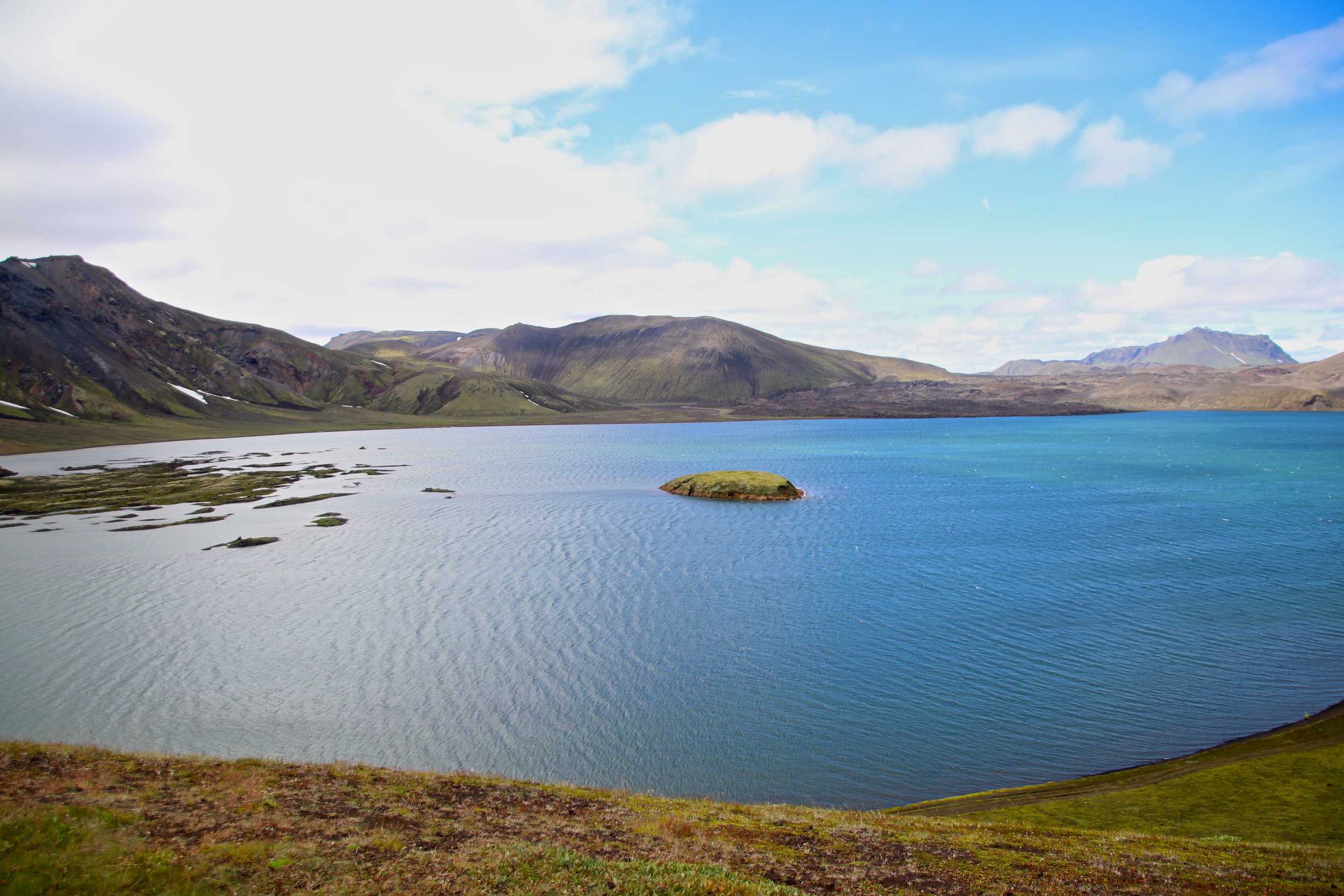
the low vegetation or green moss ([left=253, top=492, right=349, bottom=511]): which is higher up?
the low vegetation

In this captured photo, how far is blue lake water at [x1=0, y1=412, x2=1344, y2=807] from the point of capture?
1067 inches

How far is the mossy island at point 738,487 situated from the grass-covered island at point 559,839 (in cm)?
6896

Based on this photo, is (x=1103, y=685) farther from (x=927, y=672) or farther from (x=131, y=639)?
(x=131, y=639)

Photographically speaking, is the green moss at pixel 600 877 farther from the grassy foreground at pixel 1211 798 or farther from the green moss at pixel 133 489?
the green moss at pixel 133 489

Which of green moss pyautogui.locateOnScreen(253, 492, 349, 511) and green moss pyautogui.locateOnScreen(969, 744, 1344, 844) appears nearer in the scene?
green moss pyautogui.locateOnScreen(969, 744, 1344, 844)

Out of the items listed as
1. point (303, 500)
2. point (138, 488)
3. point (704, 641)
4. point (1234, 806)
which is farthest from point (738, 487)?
point (138, 488)

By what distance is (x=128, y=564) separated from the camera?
184ft

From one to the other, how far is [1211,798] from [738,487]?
72565mm

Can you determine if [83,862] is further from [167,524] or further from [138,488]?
[138,488]

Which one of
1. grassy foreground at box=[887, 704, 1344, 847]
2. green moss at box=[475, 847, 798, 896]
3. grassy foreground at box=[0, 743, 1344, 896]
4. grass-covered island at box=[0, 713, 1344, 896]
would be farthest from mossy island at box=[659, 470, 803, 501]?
green moss at box=[475, 847, 798, 896]

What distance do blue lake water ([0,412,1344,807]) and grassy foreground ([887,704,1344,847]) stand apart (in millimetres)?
1351

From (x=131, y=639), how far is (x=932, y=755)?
43.5m

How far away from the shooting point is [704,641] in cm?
3866

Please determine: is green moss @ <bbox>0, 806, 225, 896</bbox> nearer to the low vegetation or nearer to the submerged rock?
the submerged rock
